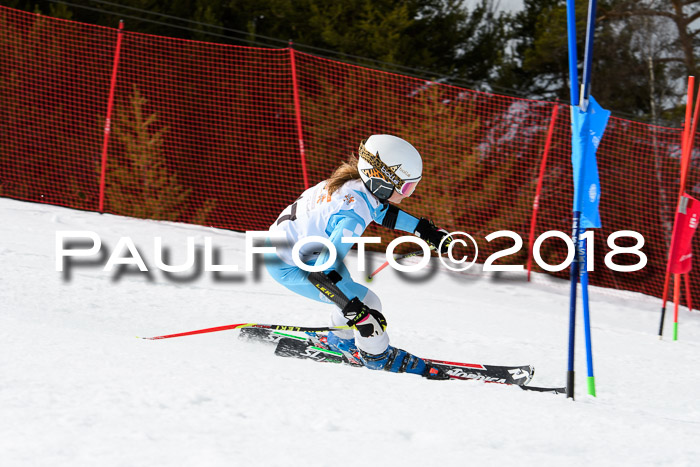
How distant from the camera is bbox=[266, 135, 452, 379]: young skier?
381 cm

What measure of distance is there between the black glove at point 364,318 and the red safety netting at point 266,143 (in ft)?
22.8

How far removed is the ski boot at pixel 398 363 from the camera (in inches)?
163

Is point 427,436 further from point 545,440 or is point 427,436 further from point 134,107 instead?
point 134,107

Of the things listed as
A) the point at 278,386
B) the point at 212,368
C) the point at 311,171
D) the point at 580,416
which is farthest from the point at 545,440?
the point at 311,171

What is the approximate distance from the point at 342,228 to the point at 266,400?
1.20 metres

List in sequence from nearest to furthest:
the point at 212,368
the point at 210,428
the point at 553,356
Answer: the point at 210,428, the point at 212,368, the point at 553,356

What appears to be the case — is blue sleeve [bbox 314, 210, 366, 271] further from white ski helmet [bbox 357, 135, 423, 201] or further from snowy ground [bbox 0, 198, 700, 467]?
snowy ground [bbox 0, 198, 700, 467]

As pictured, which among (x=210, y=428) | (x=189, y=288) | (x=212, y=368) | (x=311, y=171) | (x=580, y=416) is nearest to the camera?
(x=210, y=428)

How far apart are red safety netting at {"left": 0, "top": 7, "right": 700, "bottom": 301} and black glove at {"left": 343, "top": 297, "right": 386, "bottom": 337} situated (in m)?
6.94

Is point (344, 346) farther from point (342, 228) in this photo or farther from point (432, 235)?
point (342, 228)

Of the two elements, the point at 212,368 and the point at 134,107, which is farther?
the point at 134,107

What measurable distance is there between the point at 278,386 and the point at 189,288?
3.42 meters

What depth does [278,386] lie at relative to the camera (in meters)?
2.89

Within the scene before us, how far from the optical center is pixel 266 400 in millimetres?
2691
